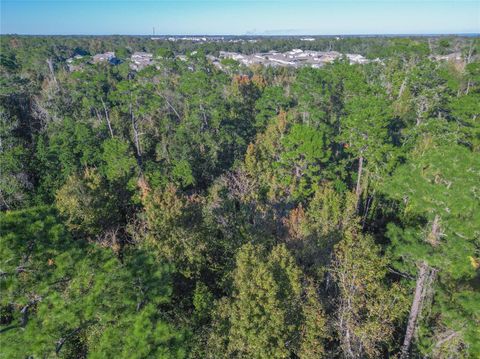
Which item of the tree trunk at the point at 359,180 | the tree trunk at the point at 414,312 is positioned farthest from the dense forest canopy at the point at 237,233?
the tree trunk at the point at 359,180

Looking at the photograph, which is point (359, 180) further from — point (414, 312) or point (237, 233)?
point (414, 312)

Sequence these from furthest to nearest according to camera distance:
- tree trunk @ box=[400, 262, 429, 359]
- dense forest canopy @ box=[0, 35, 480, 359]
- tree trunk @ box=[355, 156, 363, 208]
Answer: tree trunk @ box=[355, 156, 363, 208], tree trunk @ box=[400, 262, 429, 359], dense forest canopy @ box=[0, 35, 480, 359]

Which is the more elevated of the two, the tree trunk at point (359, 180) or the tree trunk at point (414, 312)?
the tree trunk at point (359, 180)

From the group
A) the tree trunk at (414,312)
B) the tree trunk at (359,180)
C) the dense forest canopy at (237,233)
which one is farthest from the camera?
the tree trunk at (359,180)

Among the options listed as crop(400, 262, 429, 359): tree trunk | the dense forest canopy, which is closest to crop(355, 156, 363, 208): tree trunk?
the dense forest canopy

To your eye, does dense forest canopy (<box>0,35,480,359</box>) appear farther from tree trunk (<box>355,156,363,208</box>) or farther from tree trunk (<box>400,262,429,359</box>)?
tree trunk (<box>355,156,363,208</box>)

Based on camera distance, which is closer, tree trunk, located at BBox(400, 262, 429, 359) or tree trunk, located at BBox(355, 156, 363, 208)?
tree trunk, located at BBox(400, 262, 429, 359)

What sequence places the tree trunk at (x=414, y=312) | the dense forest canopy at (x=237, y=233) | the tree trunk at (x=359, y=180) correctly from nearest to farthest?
1. the dense forest canopy at (x=237, y=233)
2. the tree trunk at (x=414, y=312)
3. the tree trunk at (x=359, y=180)

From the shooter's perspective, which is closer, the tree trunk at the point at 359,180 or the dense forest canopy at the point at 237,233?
the dense forest canopy at the point at 237,233

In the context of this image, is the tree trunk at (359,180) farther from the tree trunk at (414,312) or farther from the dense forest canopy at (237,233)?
the tree trunk at (414,312)
